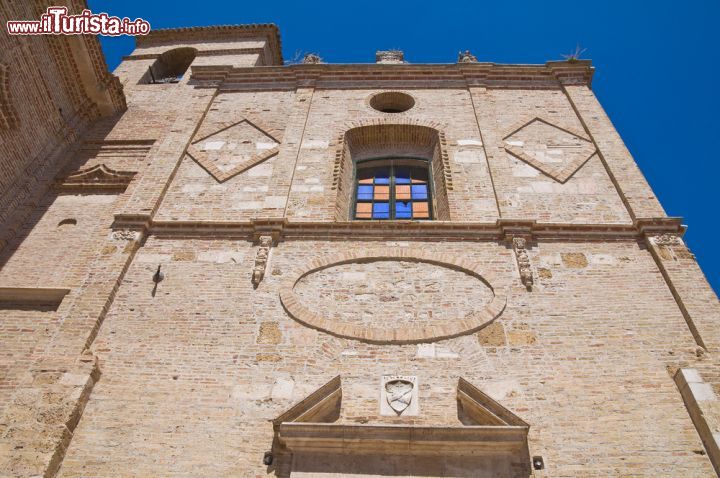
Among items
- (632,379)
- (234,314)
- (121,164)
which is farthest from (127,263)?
(632,379)

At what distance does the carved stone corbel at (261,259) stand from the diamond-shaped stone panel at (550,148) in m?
4.31

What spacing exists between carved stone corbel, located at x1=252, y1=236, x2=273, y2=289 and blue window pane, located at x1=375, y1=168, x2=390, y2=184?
281 centimetres

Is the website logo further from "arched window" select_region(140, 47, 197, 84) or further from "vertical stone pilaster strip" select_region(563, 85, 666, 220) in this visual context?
"vertical stone pilaster strip" select_region(563, 85, 666, 220)

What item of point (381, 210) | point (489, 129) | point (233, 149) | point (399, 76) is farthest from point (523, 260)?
point (399, 76)

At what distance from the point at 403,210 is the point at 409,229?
4.51ft

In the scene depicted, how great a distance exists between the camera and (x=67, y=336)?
20.4ft

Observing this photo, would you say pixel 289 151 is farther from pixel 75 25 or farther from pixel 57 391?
pixel 57 391

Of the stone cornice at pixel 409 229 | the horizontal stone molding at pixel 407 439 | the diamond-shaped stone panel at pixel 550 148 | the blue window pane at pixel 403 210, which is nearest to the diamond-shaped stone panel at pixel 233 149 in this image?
the stone cornice at pixel 409 229

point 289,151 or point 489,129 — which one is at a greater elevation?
point 489,129

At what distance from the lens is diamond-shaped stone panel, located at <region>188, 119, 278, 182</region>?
9.06 m

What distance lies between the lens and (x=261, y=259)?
7.13 m

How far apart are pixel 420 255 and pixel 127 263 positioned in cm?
368

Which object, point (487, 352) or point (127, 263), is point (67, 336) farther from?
point (487, 352)

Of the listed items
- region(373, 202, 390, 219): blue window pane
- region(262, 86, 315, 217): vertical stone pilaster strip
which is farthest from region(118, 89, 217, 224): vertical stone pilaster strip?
region(373, 202, 390, 219): blue window pane
